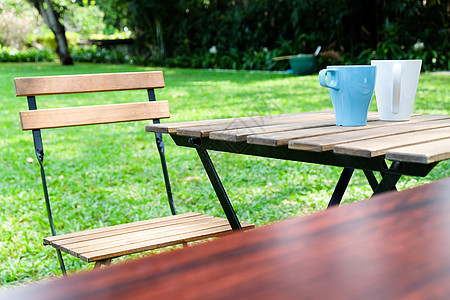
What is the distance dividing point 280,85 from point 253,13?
22.4 feet

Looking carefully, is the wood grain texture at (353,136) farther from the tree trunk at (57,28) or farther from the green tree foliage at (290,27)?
the tree trunk at (57,28)

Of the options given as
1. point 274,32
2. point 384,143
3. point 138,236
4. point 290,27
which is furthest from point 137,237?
point 274,32

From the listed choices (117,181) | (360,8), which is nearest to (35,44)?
(360,8)

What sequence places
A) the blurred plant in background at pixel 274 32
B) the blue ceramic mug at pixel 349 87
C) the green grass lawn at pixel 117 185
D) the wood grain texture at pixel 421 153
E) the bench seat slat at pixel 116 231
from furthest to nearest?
the blurred plant in background at pixel 274 32 < the green grass lawn at pixel 117 185 < the bench seat slat at pixel 116 231 < the blue ceramic mug at pixel 349 87 < the wood grain texture at pixel 421 153

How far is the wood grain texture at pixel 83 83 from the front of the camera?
2.33 metres

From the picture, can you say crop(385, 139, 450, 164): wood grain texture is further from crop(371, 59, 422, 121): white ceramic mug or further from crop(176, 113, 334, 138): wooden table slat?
crop(176, 113, 334, 138): wooden table slat

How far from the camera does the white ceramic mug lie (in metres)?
1.71

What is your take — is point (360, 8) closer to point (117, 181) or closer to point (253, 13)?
point (253, 13)

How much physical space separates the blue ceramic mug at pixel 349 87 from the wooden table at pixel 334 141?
53 millimetres

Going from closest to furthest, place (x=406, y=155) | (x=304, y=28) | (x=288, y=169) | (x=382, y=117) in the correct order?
(x=406, y=155)
(x=382, y=117)
(x=288, y=169)
(x=304, y=28)

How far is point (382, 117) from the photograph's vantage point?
186 cm

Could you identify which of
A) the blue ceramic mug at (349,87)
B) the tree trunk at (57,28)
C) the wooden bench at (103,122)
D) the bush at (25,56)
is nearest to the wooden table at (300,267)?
the blue ceramic mug at (349,87)

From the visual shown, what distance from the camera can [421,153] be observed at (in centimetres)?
121

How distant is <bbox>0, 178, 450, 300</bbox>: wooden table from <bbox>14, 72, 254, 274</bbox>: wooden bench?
149 cm
